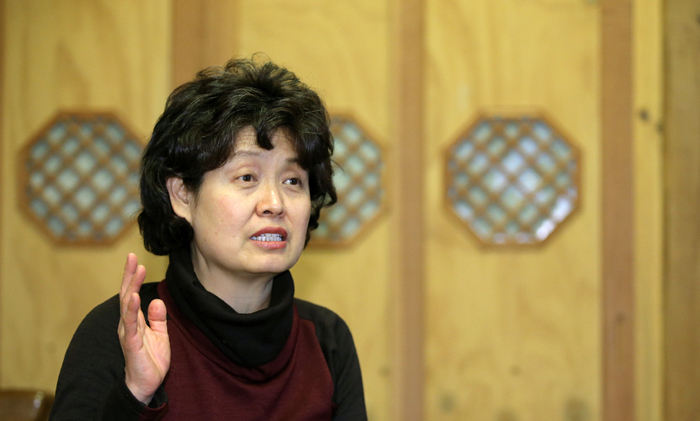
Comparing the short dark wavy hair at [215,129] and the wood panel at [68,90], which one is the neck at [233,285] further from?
the wood panel at [68,90]

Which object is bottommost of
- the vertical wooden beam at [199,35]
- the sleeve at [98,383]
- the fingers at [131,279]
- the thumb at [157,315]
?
the sleeve at [98,383]

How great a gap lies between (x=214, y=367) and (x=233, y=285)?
0.15 meters

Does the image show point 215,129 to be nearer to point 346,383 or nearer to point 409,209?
point 346,383

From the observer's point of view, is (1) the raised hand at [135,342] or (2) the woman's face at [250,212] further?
(2) the woman's face at [250,212]

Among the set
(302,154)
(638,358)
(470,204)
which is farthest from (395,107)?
(638,358)

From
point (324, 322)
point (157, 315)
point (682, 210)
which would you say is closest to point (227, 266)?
point (157, 315)

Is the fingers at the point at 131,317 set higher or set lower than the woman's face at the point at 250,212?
lower

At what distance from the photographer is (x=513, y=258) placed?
202 centimetres

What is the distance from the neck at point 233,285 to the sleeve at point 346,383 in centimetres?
19

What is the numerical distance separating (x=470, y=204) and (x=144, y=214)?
1192 mm

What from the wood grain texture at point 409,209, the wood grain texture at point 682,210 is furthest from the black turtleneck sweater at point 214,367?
the wood grain texture at point 682,210

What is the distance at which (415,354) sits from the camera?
1978 millimetres

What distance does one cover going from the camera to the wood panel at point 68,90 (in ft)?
6.52

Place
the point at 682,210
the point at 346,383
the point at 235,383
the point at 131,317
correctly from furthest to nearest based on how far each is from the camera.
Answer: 1. the point at 682,210
2. the point at 346,383
3. the point at 235,383
4. the point at 131,317
